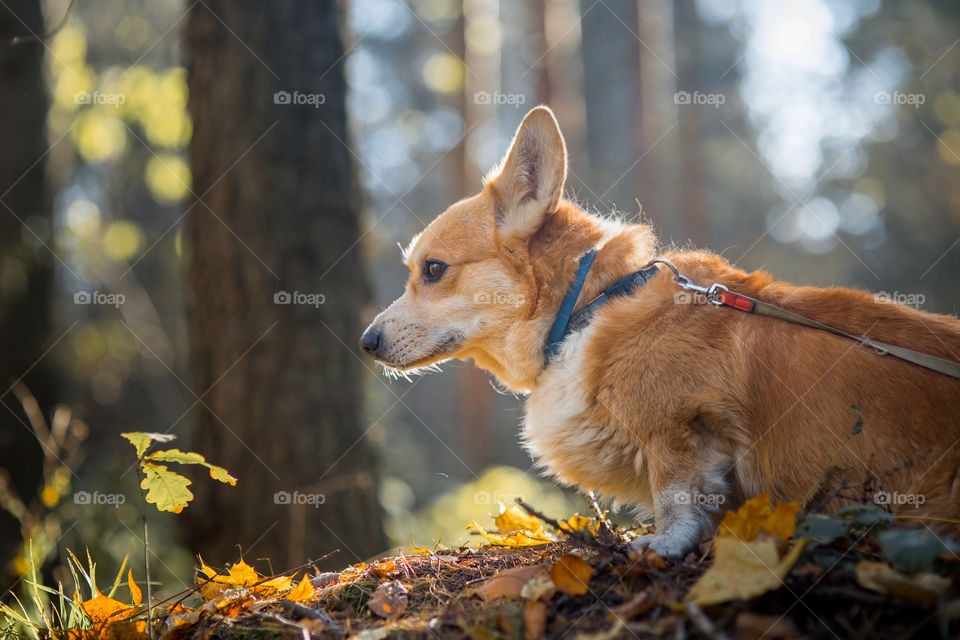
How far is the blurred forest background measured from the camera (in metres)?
4.16

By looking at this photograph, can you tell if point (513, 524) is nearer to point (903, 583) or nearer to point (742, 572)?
point (742, 572)

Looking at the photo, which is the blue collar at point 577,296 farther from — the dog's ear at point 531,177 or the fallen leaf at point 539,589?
the fallen leaf at point 539,589

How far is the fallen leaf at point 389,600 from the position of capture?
1.92m

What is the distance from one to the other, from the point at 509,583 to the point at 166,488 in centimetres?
115

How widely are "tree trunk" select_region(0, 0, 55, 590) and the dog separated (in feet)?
11.8

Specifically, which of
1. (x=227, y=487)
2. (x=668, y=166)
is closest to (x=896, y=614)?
(x=227, y=487)

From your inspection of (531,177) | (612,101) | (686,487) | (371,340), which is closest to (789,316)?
A: (686,487)

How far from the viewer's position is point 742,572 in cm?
154

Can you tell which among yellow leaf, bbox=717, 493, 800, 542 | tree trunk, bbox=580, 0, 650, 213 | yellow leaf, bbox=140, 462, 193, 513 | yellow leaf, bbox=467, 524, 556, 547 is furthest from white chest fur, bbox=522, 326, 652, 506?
tree trunk, bbox=580, 0, 650, 213

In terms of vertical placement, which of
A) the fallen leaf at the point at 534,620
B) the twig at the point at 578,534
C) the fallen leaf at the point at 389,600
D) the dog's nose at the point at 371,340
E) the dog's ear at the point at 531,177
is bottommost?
the fallen leaf at the point at 389,600

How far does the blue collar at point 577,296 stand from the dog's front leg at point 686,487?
2.45 feet

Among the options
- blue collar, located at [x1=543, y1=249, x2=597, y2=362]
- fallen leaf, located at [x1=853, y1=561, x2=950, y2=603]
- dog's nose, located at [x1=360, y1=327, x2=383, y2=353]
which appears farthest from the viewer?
dog's nose, located at [x1=360, y1=327, x2=383, y2=353]

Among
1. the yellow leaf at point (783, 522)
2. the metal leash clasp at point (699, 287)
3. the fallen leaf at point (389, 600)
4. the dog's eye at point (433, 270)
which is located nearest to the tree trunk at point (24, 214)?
the dog's eye at point (433, 270)

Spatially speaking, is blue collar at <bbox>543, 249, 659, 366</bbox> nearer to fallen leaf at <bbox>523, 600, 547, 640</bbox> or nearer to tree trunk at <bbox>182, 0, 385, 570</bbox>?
fallen leaf at <bbox>523, 600, 547, 640</bbox>
